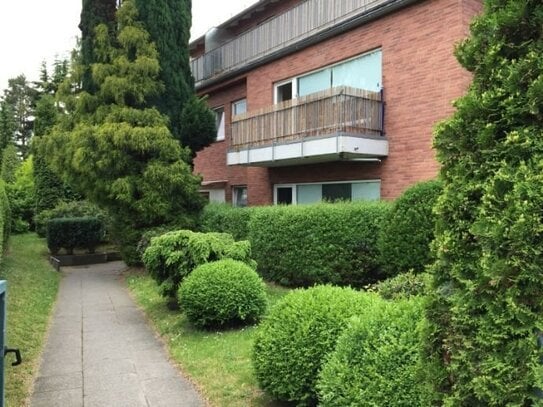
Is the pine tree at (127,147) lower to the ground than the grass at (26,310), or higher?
higher

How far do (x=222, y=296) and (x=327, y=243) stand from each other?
3.30m

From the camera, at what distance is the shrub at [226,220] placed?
12.2 m

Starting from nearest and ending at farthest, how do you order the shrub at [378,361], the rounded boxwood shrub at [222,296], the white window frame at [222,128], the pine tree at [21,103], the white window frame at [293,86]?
the shrub at [378,361] < the rounded boxwood shrub at [222,296] < the white window frame at [293,86] < the white window frame at [222,128] < the pine tree at [21,103]

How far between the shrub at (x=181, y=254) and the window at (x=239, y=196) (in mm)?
10150

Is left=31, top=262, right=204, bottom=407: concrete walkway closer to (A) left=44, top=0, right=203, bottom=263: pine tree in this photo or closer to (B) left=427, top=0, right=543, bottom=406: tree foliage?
(B) left=427, top=0, right=543, bottom=406: tree foliage

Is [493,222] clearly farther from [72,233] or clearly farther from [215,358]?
[72,233]

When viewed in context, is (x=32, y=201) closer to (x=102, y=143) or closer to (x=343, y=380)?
(x=102, y=143)

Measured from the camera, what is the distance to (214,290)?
23.1 ft

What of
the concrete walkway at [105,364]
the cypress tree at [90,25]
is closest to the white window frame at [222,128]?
the cypress tree at [90,25]

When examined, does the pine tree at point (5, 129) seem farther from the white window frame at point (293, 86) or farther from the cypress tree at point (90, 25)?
the white window frame at point (293, 86)

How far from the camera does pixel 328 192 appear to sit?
14.0m

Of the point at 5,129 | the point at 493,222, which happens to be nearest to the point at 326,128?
the point at 493,222

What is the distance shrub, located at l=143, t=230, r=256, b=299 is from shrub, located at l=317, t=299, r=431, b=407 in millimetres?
4676

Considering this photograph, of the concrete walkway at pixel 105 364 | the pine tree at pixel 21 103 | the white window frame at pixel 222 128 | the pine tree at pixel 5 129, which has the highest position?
the pine tree at pixel 21 103
